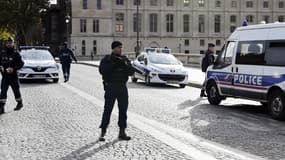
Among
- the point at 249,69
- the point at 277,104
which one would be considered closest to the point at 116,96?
the point at 277,104

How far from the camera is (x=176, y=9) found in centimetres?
9481

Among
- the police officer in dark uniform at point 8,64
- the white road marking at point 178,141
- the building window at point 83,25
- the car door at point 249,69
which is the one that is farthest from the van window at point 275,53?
the building window at point 83,25

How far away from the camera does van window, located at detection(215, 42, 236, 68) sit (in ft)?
46.0

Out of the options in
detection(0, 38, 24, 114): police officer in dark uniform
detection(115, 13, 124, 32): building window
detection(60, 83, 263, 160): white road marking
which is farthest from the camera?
detection(115, 13, 124, 32): building window

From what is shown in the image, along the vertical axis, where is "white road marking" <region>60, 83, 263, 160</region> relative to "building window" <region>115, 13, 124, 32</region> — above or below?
below

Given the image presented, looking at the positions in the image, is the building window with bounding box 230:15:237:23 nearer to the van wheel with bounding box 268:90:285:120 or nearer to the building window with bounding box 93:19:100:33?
the building window with bounding box 93:19:100:33

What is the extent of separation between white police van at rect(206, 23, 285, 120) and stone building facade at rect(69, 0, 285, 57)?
74244 millimetres

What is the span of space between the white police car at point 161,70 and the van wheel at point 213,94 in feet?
20.7

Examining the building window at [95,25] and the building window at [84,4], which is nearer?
the building window at [84,4]

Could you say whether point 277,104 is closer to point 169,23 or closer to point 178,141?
point 178,141

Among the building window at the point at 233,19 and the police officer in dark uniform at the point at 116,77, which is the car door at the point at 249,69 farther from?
the building window at the point at 233,19

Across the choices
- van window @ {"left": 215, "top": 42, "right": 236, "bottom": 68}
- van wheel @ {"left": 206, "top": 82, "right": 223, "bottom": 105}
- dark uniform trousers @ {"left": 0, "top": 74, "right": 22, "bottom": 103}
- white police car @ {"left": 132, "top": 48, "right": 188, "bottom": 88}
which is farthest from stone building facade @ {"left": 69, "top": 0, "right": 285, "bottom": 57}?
dark uniform trousers @ {"left": 0, "top": 74, "right": 22, "bottom": 103}

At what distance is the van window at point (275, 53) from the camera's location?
11.5 m

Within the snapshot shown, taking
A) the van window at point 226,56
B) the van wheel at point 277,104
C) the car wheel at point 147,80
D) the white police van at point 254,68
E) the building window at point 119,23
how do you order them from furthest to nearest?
the building window at point 119,23 → the car wheel at point 147,80 → the van window at point 226,56 → the white police van at point 254,68 → the van wheel at point 277,104
